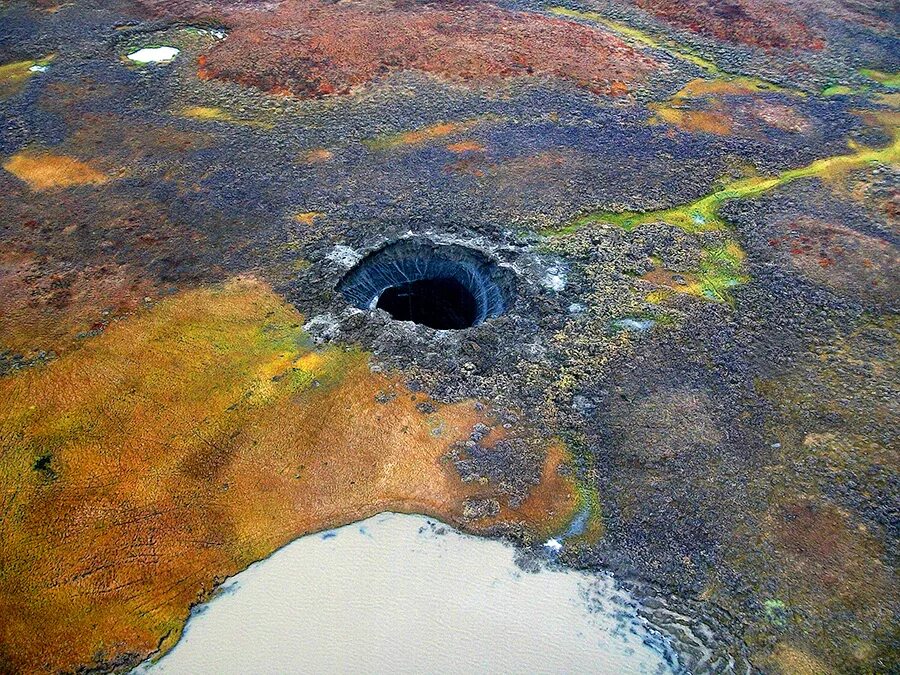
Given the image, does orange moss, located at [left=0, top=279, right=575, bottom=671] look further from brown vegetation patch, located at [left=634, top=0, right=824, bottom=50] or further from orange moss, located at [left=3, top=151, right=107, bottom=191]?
brown vegetation patch, located at [left=634, top=0, right=824, bottom=50]

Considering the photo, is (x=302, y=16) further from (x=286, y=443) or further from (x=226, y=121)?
(x=286, y=443)

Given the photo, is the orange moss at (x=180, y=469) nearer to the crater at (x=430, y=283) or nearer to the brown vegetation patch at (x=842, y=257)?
the crater at (x=430, y=283)

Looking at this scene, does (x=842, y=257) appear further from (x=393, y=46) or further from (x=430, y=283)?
(x=393, y=46)

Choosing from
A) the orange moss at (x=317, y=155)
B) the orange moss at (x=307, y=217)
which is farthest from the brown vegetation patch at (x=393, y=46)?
the orange moss at (x=307, y=217)

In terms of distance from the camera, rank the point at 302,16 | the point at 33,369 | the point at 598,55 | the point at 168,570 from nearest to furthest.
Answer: the point at 168,570
the point at 33,369
the point at 598,55
the point at 302,16

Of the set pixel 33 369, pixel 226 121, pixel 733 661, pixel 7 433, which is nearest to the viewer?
pixel 733 661

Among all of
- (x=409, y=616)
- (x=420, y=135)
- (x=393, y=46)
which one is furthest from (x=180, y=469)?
(x=393, y=46)

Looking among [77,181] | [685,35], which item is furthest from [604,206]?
[77,181]
